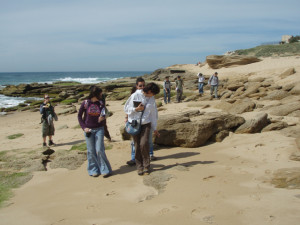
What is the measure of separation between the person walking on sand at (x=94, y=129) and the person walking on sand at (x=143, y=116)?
2.14ft

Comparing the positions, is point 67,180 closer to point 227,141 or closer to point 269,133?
point 227,141

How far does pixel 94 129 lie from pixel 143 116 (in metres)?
1.08

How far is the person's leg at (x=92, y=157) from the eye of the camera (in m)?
5.55

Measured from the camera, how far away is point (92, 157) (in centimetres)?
563

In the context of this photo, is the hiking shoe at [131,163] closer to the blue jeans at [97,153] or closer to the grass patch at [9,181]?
the blue jeans at [97,153]

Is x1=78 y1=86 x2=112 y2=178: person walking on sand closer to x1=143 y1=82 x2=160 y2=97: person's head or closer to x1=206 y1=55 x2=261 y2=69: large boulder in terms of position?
x1=143 y1=82 x2=160 y2=97: person's head

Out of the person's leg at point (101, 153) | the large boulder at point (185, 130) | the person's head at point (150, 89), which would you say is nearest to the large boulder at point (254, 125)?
the large boulder at point (185, 130)

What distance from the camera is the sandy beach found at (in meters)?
3.66

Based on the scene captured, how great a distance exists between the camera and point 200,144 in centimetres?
736

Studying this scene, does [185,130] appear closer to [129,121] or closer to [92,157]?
[129,121]

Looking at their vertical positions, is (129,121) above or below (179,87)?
below

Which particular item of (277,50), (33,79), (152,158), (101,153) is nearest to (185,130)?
(152,158)

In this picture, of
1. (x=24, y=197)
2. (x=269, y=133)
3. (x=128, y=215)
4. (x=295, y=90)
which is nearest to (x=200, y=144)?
(x=269, y=133)

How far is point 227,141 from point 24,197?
5.22m
